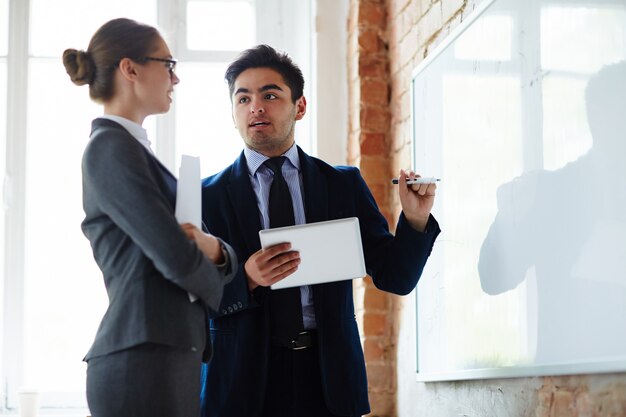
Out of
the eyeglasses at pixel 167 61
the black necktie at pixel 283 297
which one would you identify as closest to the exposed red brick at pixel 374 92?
the black necktie at pixel 283 297

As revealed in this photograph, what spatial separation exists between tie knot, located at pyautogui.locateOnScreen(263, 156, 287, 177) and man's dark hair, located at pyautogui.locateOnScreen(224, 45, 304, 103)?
25 cm

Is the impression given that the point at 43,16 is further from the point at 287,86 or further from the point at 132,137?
the point at 132,137

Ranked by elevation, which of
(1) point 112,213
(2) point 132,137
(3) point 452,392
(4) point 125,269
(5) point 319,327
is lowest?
(3) point 452,392

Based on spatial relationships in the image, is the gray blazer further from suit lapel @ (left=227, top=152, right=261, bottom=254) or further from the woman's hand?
suit lapel @ (left=227, top=152, right=261, bottom=254)

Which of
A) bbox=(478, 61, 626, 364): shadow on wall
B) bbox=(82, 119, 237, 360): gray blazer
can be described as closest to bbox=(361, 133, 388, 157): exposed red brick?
bbox=(478, 61, 626, 364): shadow on wall

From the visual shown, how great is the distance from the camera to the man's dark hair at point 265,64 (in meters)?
2.42

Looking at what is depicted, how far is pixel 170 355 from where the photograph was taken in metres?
1.51

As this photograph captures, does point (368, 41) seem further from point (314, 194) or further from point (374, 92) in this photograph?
point (314, 194)

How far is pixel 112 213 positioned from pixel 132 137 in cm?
16

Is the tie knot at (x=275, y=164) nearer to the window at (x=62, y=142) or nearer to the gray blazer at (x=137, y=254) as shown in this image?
the gray blazer at (x=137, y=254)

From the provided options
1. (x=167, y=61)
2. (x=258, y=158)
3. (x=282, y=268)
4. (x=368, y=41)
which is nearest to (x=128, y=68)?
(x=167, y=61)

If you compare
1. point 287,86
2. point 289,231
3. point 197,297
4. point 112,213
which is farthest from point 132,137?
point 287,86

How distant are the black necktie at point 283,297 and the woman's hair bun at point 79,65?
713 mm

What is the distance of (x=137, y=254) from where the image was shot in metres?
1.54
